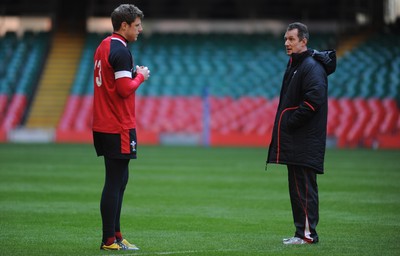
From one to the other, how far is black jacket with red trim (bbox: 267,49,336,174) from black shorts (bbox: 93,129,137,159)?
60.1 inches

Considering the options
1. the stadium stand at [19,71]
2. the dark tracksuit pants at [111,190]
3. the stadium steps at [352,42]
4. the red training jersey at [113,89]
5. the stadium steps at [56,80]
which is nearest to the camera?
the red training jersey at [113,89]

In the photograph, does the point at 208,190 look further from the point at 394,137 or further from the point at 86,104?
the point at 86,104

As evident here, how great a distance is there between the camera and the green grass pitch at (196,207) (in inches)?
350

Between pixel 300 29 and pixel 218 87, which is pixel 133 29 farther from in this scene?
pixel 218 87

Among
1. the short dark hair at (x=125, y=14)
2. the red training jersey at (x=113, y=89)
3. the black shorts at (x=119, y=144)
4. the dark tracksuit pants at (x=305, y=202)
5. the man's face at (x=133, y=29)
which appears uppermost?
the short dark hair at (x=125, y=14)

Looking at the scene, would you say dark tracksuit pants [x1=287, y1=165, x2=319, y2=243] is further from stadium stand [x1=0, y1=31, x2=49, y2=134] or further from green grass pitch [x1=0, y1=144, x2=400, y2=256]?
stadium stand [x1=0, y1=31, x2=49, y2=134]

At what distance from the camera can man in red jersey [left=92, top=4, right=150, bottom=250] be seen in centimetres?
822

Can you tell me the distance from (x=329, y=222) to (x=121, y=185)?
3497mm

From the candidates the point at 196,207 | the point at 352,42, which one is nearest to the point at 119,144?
the point at 196,207

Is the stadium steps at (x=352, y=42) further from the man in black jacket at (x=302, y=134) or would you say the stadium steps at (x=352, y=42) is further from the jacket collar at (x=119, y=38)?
the jacket collar at (x=119, y=38)

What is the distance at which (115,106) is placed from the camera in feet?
27.0

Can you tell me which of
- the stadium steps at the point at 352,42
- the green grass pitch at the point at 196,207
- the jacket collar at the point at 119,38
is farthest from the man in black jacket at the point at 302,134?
the stadium steps at the point at 352,42

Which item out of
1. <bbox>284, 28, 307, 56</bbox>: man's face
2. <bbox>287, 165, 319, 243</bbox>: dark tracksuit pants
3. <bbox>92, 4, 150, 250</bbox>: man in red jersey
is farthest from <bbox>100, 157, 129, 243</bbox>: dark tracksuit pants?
<bbox>284, 28, 307, 56</bbox>: man's face

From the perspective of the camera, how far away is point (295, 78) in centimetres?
898
